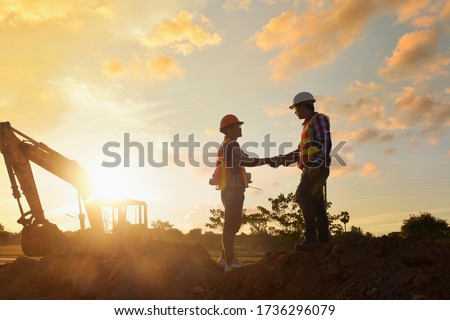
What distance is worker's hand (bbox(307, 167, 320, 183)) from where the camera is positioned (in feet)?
24.4

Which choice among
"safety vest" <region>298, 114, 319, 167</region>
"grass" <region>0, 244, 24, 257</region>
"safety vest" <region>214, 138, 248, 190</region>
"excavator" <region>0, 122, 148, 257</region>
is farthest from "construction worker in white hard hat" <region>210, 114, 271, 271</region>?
"grass" <region>0, 244, 24, 257</region>

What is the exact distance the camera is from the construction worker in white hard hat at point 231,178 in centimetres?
886

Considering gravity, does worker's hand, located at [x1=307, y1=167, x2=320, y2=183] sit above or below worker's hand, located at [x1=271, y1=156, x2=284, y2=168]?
below

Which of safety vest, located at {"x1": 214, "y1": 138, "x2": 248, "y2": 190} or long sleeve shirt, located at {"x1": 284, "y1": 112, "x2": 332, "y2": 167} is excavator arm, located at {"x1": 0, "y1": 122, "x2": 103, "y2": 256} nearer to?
safety vest, located at {"x1": 214, "y1": 138, "x2": 248, "y2": 190}

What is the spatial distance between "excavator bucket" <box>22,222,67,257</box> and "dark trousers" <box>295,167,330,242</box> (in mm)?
11207

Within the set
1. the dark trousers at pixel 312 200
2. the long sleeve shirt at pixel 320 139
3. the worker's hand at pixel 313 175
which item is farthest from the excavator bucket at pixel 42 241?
the long sleeve shirt at pixel 320 139

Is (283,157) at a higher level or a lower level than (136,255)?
higher

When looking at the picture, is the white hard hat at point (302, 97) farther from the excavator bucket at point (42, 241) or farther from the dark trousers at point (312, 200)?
the excavator bucket at point (42, 241)

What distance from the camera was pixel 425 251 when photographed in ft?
21.4

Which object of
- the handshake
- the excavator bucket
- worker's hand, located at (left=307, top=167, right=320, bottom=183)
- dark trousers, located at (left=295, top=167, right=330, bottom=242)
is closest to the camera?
worker's hand, located at (left=307, top=167, right=320, bottom=183)

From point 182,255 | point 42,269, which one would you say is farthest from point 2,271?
point 182,255

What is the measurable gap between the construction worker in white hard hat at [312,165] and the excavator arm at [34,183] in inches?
446
